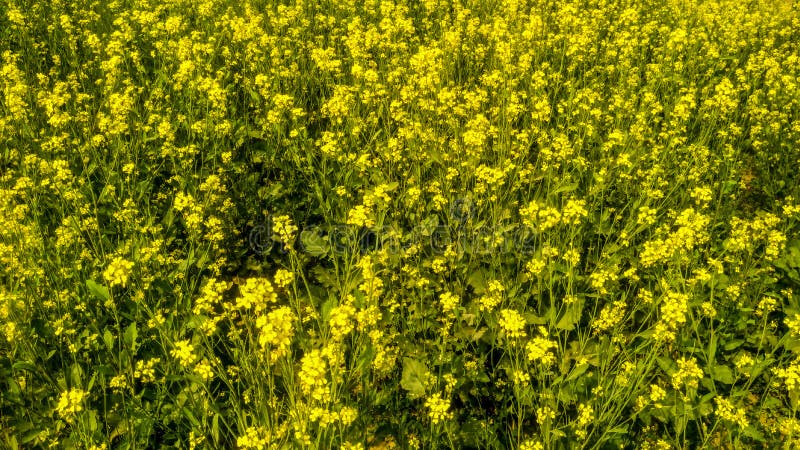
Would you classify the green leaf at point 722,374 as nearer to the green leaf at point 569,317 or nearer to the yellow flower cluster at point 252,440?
the green leaf at point 569,317

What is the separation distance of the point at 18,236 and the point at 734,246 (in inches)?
174

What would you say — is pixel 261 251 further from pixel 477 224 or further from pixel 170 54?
pixel 170 54

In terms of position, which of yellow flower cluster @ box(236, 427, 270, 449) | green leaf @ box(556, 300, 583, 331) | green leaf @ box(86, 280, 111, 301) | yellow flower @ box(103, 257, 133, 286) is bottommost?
green leaf @ box(556, 300, 583, 331)

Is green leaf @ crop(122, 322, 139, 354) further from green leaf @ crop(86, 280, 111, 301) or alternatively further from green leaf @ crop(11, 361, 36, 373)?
green leaf @ crop(11, 361, 36, 373)

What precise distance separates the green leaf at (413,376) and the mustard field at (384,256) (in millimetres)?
13

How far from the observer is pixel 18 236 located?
9.38 ft

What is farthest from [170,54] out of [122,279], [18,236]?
[122,279]

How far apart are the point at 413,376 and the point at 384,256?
0.68 metres

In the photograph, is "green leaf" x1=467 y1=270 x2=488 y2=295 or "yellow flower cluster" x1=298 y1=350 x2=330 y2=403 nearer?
"yellow flower cluster" x1=298 y1=350 x2=330 y2=403

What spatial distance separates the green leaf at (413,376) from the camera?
2.77 metres

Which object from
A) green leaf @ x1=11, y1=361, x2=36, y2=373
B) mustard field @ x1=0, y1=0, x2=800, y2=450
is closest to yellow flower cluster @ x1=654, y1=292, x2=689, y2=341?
mustard field @ x1=0, y1=0, x2=800, y2=450

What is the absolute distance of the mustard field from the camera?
2488mm

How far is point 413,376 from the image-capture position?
9.35ft

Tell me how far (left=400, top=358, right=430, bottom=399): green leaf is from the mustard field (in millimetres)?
13
